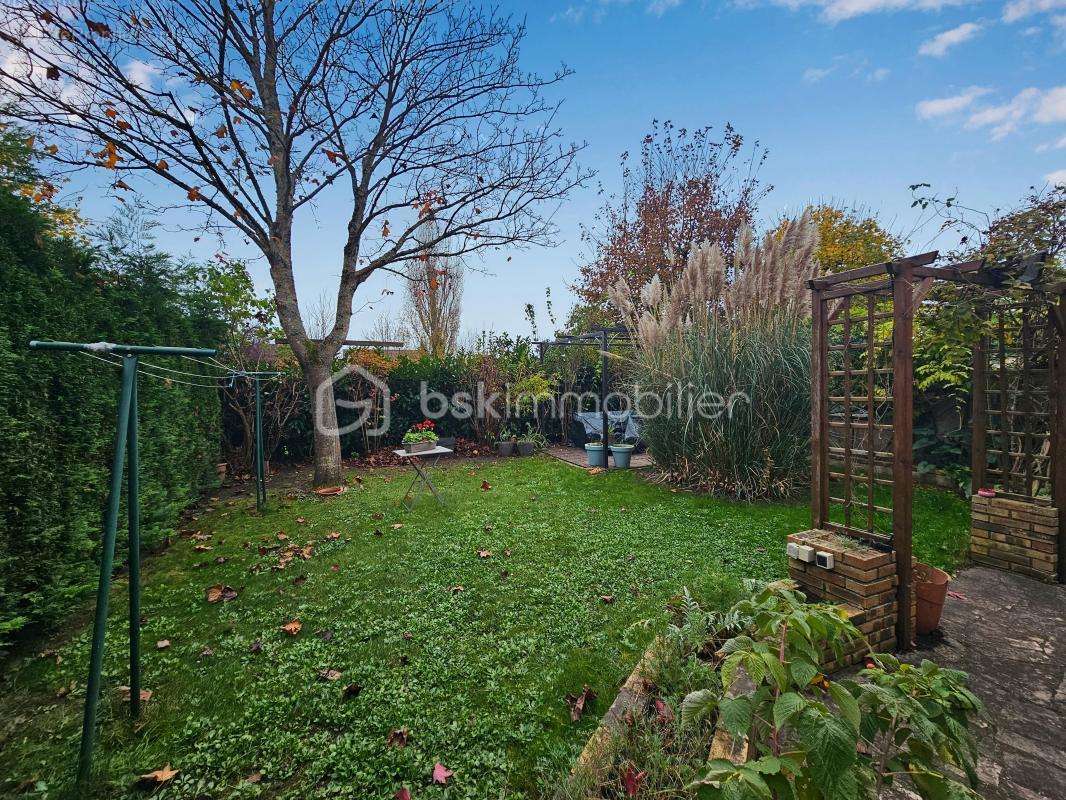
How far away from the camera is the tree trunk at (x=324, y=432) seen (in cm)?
631

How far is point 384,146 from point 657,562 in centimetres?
672

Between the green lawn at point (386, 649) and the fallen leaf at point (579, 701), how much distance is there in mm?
36

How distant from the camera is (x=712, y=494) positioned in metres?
5.07

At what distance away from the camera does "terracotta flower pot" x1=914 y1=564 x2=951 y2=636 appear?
2375 millimetres

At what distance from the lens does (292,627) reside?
→ 2602 millimetres

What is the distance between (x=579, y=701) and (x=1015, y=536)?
3519 millimetres

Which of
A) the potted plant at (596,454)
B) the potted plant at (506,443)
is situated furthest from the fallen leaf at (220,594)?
the potted plant at (506,443)

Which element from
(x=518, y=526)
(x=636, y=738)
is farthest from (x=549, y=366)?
(x=636, y=738)

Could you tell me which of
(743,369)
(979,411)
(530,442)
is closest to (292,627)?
(743,369)

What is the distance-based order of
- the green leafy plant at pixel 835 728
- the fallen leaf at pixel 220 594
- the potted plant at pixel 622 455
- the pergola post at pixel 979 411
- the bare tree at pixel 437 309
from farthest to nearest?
the bare tree at pixel 437 309
the potted plant at pixel 622 455
the pergola post at pixel 979 411
the fallen leaf at pixel 220 594
the green leafy plant at pixel 835 728

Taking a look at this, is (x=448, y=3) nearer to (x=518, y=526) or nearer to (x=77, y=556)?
(x=518, y=526)

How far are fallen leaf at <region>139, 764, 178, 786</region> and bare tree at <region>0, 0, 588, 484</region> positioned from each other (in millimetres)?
4923

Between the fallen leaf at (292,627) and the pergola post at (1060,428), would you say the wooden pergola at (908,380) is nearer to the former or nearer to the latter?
the pergola post at (1060,428)
